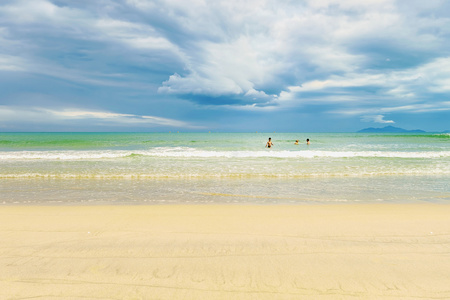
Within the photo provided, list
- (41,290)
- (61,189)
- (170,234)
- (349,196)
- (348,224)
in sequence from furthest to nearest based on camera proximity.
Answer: (61,189) < (349,196) < (348,224) < (170,234) < (41,290)

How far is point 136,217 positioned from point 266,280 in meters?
3.68

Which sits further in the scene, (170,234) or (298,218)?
(298,218)

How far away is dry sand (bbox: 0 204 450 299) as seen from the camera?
9.71 feet

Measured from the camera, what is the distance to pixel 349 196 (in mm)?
8586

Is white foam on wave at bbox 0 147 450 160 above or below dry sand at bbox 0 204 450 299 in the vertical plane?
above

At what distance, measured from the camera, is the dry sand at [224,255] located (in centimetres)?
296

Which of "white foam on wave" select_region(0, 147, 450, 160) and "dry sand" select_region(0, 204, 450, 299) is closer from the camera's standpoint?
"dry sand" select_region(0, 204, 450, 299)

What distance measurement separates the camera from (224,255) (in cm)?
384

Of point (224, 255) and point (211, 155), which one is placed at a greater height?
point (211, 155)

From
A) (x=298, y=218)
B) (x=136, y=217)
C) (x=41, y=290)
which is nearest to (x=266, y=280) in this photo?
(x=41, y=290)

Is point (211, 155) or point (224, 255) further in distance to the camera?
point (211, 155)

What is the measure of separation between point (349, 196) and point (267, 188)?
2693mm

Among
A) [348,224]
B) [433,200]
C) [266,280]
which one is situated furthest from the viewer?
[433,200]

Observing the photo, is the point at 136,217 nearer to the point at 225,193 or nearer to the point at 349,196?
the point at 225,193
